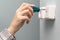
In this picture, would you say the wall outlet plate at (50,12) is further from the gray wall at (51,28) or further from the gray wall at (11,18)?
the gray wall at (11,18)

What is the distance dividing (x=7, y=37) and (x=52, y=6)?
10.4 inches

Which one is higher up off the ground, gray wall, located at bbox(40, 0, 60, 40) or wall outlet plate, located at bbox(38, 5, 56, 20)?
wall outlet plate, located at bbox(38, 5, 56, 20)

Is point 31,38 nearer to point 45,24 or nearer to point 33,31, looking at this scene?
point 33,31

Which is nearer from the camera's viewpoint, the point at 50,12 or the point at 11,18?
the point at 50,12

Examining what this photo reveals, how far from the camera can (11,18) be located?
3.52 feet

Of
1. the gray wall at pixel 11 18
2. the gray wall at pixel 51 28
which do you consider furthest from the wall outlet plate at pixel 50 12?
the gray wall at pixel 11 18

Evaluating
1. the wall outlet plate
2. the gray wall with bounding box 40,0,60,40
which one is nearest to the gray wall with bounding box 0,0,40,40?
the gray wall with bounding box 40,0,60,40

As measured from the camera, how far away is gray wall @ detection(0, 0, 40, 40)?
104 cm

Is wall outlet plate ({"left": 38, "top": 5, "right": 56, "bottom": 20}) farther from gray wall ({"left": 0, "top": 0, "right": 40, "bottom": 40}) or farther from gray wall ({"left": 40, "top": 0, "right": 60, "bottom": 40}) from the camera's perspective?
gray wall ({"left": 0, "top": 0, "right": 40, "bottom": 40})

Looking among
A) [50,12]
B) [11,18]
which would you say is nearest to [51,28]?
[50,12]

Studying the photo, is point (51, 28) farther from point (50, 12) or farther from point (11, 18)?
point (11, 18)

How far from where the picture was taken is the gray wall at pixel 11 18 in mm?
1040

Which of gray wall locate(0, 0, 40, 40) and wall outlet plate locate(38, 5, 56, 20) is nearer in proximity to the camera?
wall outlet plate locate(38, 5, 56, 20)

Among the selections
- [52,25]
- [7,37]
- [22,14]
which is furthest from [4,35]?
[52,25]
